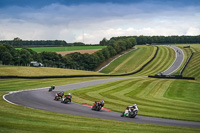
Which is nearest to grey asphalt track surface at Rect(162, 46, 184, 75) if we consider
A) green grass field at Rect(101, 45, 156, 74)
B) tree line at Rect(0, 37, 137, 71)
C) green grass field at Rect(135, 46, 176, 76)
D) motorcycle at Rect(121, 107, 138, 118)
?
green grass field at Rect(135, 46, 176, 76)

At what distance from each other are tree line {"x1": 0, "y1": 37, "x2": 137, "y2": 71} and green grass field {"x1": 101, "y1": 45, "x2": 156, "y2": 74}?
7.20 metres

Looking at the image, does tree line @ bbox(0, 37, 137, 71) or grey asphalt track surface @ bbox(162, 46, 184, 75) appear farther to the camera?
grey asphalt track surface @ bbox(162, 46, 184, 75)

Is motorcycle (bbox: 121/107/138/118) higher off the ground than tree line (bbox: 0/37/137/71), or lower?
lower

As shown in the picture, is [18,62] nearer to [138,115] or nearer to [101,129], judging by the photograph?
[138,115]

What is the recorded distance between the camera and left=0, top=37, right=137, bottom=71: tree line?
105 meters

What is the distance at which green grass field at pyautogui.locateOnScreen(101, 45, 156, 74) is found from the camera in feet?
410

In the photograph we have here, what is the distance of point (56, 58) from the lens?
125250 millimetres

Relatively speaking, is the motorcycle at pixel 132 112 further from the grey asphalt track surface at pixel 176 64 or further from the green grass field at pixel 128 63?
the green grass field at pixel 128 63

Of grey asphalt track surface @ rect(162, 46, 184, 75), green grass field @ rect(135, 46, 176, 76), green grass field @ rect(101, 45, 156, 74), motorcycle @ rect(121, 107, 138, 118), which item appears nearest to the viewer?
motorcycle @ rect(121, 107, 138, 118)

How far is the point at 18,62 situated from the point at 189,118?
303ft

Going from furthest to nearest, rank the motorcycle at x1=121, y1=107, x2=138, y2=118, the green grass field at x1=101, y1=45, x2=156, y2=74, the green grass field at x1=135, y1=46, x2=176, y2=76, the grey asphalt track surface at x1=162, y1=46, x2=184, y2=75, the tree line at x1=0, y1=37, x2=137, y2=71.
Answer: the green grass field at x1=101, y1=45, x2=156, y2=74
the green grass field at x1=135, y1=46, x2=176, y2=76
the grey asphalt track surface at x1=162, y1=46, x2=184, y2=75
the tree line at x1=0, y1=37, x2=137, y2=71
the motorcycle at x1=121, y1=107, x2=138, y2=118

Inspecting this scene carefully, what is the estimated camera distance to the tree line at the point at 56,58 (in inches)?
4119

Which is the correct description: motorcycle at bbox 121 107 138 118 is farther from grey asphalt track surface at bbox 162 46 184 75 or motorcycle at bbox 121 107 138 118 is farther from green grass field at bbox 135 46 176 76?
grey asphalt track surface at bbox 162 46 184 75

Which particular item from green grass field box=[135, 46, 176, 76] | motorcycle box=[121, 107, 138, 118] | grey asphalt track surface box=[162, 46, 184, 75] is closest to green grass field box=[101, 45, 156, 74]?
green grass field box=[135, 46, 176, 76]
